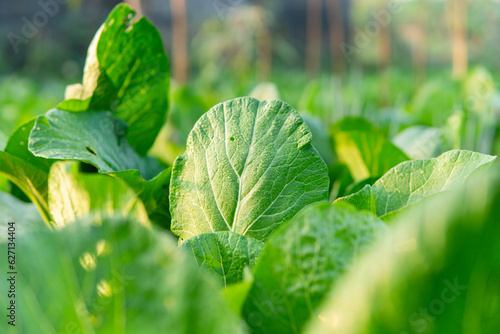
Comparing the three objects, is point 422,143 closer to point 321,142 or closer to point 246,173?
point 321,142

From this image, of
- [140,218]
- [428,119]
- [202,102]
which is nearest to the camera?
[140,218]

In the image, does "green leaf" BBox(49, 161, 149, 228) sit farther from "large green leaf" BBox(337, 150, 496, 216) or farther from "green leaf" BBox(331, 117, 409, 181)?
"green leaf" BBox(331, 117, 409, 181)

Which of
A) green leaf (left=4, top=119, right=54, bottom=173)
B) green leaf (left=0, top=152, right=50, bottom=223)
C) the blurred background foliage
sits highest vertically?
green leaf (left=4, top=119, right=54, bottom=173)

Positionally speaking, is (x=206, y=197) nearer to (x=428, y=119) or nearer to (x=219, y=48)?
(x=428, y=119)

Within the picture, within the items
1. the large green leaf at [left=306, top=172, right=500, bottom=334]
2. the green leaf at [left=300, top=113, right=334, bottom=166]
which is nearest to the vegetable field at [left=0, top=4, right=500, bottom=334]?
the large green leaf at [left=306, top=172, right=500, bottom=334]

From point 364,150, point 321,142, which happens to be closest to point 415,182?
point 364,150

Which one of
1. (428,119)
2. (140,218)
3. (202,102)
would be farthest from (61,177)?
(202,102)

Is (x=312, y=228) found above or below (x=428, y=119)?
above
